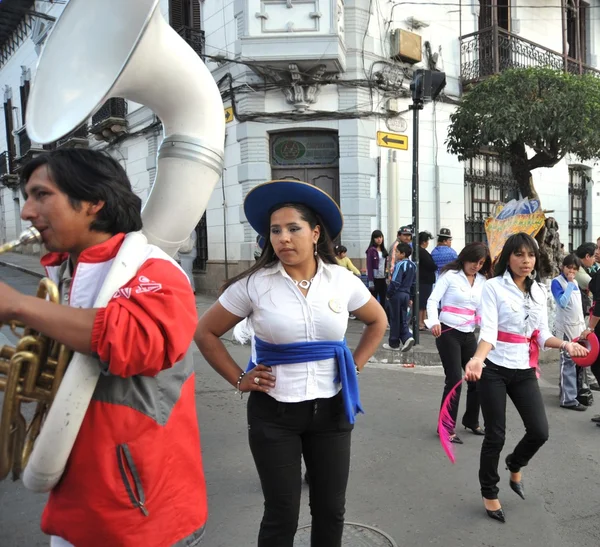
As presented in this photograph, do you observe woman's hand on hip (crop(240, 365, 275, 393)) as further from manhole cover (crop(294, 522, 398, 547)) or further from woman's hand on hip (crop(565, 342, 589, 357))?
woman's hand on hip (crop(565, 342, 589, 357))

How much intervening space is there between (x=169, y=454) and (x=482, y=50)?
14.7 metres

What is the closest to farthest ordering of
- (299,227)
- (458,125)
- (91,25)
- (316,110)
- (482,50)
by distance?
1. (91,25)
2. (299,227)
3. (458,125)
4. (316,110)
5. (482,50)

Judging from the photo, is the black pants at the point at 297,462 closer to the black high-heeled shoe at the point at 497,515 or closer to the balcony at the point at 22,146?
the black high-heeled shoe at the point at 497,515

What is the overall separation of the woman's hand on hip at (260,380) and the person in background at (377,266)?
806 cm

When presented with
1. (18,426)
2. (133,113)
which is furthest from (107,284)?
(133,113)

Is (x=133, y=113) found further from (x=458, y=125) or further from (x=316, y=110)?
(x=458, y=125)

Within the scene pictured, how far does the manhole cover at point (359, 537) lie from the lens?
3.02m

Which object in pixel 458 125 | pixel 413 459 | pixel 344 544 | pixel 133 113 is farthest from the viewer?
pixel 133 113

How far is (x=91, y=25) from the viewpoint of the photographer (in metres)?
2.17

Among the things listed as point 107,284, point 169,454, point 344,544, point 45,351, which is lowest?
point 344,544

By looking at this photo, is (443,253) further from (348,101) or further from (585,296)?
(348,101)

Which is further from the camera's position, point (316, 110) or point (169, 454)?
point (316, 110)

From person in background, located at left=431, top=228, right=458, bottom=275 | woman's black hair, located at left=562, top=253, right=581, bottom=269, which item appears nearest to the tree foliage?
person in background, located at left=431, top=228, right=458, bottom=275

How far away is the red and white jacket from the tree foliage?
9.86 metres
